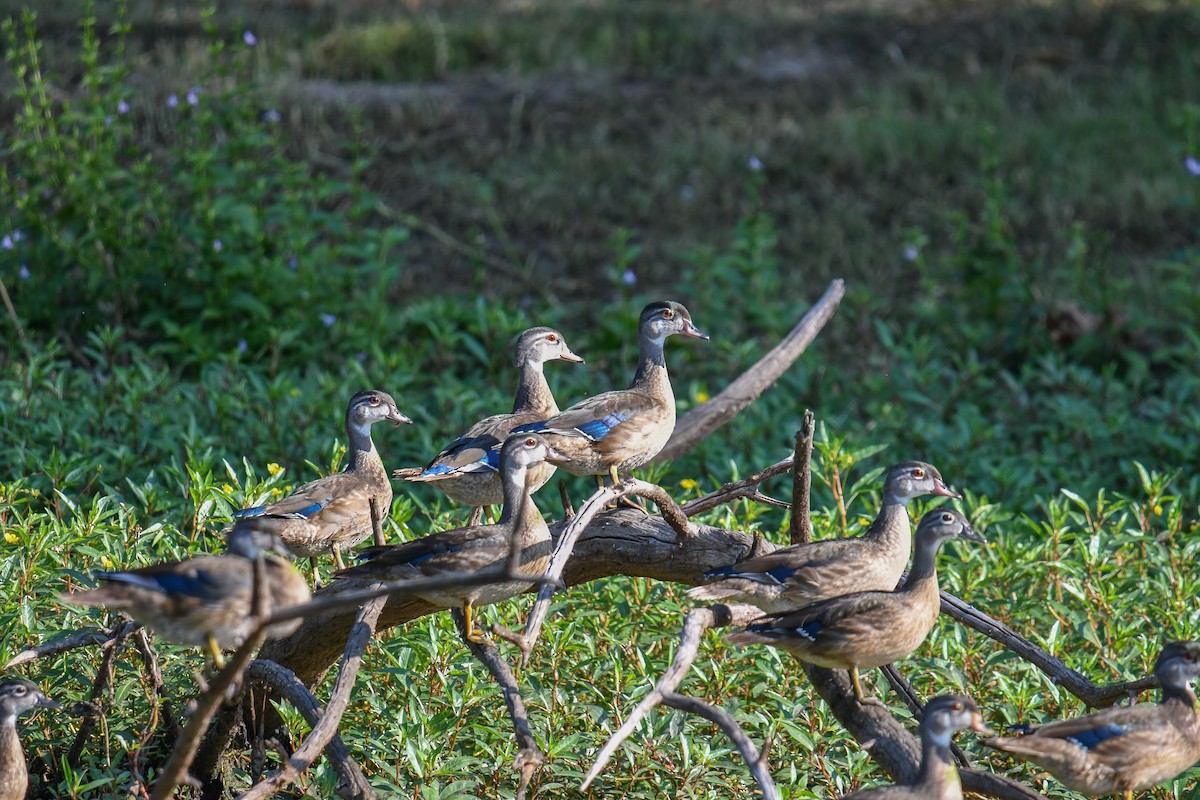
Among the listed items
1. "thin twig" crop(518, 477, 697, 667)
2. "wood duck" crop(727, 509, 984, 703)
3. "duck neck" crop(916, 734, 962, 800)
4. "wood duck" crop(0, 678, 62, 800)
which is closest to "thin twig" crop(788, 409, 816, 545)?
"thin twig" crop(518, 477, 697, 667)

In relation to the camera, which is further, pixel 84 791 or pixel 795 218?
pixel 795 218

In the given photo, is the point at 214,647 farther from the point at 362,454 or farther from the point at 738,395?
the point at 738,395

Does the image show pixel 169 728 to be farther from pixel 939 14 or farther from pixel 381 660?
pixel 939 14

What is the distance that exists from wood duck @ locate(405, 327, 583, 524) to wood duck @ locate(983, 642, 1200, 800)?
2021mm

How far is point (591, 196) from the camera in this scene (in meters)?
13.0

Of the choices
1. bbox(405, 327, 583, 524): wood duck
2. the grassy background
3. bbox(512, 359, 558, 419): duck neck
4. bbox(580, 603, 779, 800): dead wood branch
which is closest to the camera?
bbox(580, 603, 779, 800): dead wood branch

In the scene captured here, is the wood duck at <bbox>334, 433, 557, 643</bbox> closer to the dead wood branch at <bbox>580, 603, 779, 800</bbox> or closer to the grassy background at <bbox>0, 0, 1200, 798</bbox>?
the grassy background at <bbox>0, 0, 1200, 798</bbox>

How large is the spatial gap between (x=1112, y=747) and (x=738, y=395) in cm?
366

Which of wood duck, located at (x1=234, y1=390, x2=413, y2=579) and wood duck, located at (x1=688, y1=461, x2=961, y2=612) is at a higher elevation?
wood duck, located at (x1=688, y1=461, x2=961, y2=612)

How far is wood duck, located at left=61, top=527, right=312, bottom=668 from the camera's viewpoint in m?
3.73

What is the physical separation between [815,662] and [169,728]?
2.36m

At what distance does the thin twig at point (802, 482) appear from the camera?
4598 millimetres

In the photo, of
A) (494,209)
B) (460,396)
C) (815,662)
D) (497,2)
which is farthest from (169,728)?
(497,2)

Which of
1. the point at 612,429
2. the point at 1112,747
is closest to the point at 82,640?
the point at 612,429
